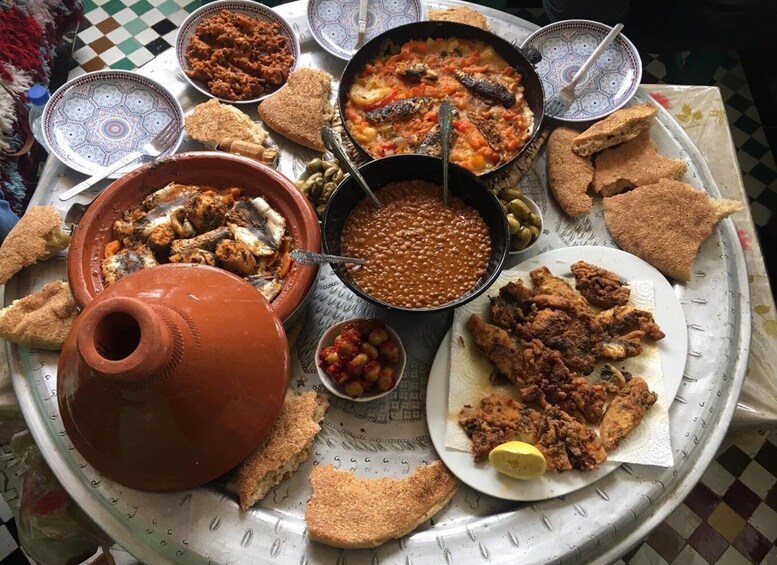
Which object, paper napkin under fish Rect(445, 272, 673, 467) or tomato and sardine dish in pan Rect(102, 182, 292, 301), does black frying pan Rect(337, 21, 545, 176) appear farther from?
paper napkin under fish Rect(445, 272, 673, 467)

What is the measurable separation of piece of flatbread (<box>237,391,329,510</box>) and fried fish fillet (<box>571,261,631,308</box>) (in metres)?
1.09

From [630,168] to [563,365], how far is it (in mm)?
986

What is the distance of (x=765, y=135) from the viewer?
13.9 feet

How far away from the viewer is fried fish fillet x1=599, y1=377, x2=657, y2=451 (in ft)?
6.55

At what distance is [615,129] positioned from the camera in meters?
2.55

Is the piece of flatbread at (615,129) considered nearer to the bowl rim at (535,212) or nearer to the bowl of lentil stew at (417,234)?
the bowl rim at (535,212)

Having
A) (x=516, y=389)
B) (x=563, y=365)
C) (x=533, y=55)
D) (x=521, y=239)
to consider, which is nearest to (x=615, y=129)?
(x=533, y=55)

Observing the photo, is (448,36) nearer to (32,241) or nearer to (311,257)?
(311,257)

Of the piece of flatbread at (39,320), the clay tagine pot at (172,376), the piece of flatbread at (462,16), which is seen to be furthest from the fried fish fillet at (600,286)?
the piece of flatbread at (39,320)

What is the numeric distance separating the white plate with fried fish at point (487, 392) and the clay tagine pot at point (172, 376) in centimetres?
58

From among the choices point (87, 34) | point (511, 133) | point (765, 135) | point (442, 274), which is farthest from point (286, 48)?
point (765, 135)

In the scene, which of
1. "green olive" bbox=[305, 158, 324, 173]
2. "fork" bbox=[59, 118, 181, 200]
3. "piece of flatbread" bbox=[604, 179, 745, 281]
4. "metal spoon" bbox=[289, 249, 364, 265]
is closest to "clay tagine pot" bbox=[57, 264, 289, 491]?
"metal spoon" bbox=[289, 249, 364, 265]

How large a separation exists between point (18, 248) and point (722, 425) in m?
2.62

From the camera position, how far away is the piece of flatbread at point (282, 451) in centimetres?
192
